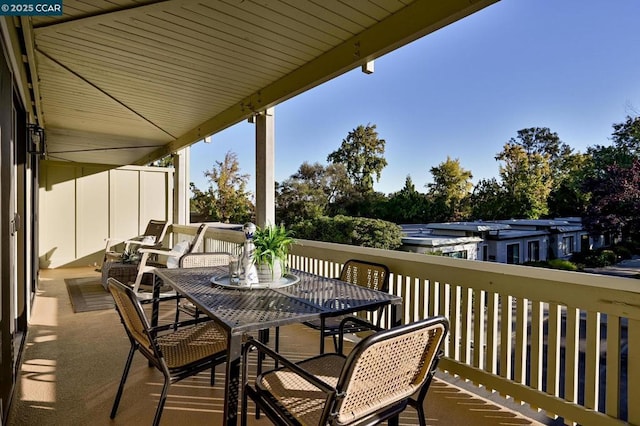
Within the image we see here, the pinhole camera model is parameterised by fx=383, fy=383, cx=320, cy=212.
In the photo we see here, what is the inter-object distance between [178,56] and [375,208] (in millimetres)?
16220

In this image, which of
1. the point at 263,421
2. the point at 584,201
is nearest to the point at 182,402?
the point at 263,421

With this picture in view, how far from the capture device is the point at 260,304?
189cm

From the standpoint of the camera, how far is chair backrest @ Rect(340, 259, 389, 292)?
8.66ft

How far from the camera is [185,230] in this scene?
707 centimetres

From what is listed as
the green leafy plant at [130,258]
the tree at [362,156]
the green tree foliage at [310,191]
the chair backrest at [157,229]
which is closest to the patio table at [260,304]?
the green leafy plant at [130,258]

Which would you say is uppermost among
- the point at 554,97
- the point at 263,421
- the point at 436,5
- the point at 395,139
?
the point at 554,97

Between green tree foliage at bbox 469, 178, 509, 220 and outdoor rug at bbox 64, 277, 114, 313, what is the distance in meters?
16.9

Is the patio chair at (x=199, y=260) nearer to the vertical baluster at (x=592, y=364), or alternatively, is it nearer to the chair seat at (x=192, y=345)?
the chair seat at (x=192, y=345)

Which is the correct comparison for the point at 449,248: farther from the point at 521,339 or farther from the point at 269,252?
the point at 269,252

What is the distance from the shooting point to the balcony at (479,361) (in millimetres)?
1878

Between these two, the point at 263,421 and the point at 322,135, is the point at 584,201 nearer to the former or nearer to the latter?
the point at 263,421

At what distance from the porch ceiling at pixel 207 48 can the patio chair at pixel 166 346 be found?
198 centimetres

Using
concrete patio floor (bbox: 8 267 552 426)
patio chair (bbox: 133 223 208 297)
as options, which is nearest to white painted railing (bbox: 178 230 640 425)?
concrete patio floor (bbox: 8 267 552 426)

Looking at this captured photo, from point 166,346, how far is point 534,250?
42.9 ft
